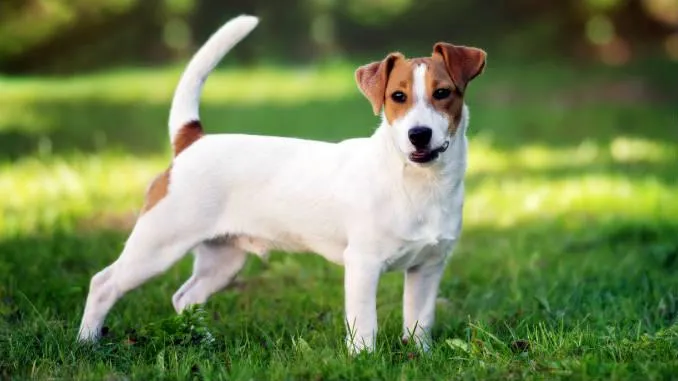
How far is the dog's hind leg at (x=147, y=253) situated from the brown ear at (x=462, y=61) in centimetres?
135

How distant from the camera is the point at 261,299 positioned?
5.41m

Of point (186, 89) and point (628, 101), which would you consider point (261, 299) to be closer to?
point (186, 89)

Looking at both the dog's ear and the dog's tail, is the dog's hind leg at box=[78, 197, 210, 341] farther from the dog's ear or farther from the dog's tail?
the dog's ear

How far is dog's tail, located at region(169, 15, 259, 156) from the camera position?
4.78 m

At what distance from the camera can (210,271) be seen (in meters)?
4.91

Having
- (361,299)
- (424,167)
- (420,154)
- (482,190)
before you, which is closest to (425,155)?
(420,154)

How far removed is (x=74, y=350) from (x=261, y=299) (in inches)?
56.5

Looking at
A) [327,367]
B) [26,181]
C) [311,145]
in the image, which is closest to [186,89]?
[311,145]

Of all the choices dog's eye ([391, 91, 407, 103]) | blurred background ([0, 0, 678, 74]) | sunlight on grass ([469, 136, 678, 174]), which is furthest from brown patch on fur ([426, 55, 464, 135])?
blurred background ([0, 0, 678, 74])

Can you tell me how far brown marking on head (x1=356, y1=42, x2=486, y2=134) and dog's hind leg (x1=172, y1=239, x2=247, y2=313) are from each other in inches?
46.7

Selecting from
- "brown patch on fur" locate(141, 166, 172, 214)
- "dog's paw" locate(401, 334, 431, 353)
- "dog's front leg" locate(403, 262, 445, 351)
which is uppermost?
"brown patch on fur" locate(141, 166, 172, 214)

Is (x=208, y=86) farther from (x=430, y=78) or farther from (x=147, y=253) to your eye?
(x=430, y=78)

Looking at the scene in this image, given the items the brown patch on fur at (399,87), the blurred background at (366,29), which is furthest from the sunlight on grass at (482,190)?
the blurred background at (366,29)

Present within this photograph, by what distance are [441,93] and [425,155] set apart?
0.94ft
